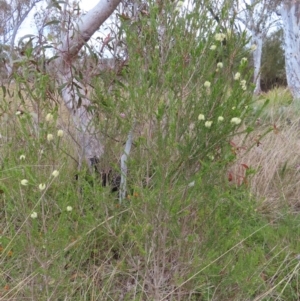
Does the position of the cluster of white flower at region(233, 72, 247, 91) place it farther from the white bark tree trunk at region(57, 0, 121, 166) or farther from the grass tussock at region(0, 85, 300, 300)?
the white bark tree trunk at region(57, 0, 121, 166)

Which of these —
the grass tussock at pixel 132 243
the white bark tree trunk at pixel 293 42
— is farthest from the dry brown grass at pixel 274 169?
the white bark tree trunk at pixel 293 42

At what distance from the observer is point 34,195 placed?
1670 mm

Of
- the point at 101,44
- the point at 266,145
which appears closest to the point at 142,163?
the point at 101,44

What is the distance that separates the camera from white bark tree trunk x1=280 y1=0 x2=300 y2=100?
25.7 ft

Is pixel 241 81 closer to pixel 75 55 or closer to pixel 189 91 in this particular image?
pixel 189 91

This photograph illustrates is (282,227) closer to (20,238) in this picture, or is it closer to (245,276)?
(245,276)

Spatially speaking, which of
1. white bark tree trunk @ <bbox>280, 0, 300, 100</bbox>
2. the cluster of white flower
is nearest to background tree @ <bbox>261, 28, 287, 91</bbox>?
white bark tree trunk @ <bbox>280, 0, 300, 100</bbox>

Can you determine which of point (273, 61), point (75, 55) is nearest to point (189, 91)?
point (75, 55)

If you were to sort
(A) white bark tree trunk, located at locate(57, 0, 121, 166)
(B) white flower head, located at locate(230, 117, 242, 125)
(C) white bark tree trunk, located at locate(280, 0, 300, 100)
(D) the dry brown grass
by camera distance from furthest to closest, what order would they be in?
1. (C) white bark tree trunk, located at locate(280, 0, 300, 100)
2. (D) the dry brown grass
3. (A) white bark tree trunk, located at locate(57, 0, 121, 166)
4. (B) white flower head, located at locate(230, 117, 242, 125)

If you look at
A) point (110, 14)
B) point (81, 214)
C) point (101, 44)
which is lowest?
point (81, 214)

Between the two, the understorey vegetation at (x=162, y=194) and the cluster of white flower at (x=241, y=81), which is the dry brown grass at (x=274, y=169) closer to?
the understorey vegetation at (x=162, y=194)

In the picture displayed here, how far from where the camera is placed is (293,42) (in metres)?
7.96

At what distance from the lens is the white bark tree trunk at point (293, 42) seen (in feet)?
25.7

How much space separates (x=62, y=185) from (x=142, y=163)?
0.52 meters
